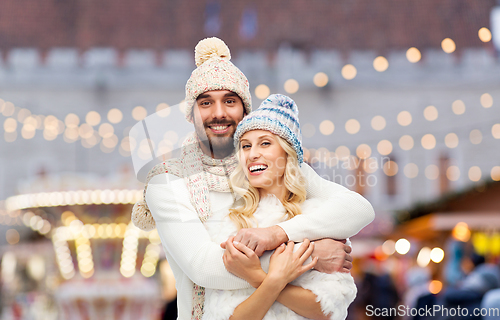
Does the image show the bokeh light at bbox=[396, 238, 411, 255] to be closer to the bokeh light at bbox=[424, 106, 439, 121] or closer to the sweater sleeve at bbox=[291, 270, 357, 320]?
the bokeh light at bbox=[424, 106, 439, 121]

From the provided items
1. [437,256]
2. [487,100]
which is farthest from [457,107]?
[437,256]

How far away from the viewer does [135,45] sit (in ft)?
51.3

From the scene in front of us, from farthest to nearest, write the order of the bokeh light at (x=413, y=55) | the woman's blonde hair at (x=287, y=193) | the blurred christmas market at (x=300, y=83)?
the blurred christmas market at (x=300, y=83), the bokeh light at (x=413, y=55), the woman's blonde hair at (x=287, y=193)

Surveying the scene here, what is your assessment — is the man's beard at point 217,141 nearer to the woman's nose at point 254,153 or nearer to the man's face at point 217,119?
the man's face at point 217,119

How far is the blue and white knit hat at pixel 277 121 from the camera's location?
1975mm

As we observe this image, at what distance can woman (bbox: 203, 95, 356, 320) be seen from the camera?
70.7 inches

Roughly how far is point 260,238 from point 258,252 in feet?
0.14

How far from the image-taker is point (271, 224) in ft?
6.43

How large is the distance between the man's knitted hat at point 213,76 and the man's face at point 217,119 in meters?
0.03

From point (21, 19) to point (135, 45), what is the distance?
15.5ft

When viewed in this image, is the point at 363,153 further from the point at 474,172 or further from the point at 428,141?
the point at 474,172

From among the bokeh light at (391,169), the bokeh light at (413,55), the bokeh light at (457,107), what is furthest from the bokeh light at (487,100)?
the bokeh light at (391,169)

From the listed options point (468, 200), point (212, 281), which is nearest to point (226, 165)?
point (212, 281)

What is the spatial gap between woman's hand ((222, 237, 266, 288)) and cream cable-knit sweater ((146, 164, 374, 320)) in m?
0.03
